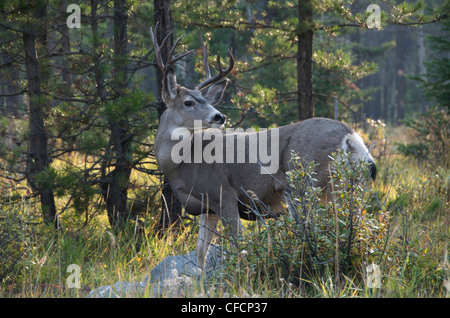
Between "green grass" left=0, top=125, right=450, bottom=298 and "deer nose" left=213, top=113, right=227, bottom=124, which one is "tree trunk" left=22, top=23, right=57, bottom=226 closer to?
"green grass" left=0, top=125, right=450, bottom=298

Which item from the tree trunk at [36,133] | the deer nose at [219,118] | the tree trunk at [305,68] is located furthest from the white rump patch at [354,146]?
the tree trunk at [36,133]

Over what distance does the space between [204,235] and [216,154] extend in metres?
0.94

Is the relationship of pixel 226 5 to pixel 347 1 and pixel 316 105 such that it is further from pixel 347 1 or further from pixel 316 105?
pixel 316 105

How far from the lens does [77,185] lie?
6379 mm

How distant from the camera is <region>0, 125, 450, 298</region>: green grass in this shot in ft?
12.4

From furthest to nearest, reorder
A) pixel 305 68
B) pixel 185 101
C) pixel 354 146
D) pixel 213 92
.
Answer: pixel 305 68 < pixel 213 92 < pixel 185 101 < pixel 354 146

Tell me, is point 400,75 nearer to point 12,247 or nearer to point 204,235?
point 204,235

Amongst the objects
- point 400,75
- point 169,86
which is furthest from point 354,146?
point 400,75

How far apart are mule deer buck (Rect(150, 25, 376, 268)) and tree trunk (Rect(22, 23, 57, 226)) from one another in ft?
→ 5.49

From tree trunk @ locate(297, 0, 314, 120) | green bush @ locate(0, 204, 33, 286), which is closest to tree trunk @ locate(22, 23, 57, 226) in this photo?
green bush @ locate(0, 204, 33, 286)

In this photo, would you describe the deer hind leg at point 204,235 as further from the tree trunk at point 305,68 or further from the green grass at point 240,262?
the tree trunk at point 305,68

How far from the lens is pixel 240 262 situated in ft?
13.6

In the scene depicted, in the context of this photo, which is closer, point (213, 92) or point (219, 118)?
point (219, 118)
